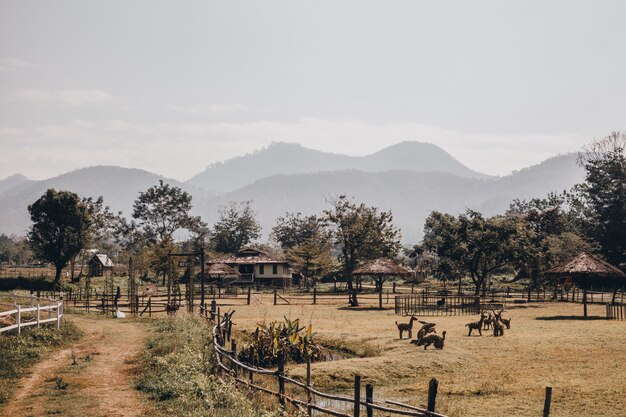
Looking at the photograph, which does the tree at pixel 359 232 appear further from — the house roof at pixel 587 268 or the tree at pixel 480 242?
the house roof at pixel 587 268

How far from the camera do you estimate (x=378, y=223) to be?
81938 millimetres

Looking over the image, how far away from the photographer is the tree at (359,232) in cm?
7050

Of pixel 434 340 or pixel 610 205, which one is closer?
pixel 434 340

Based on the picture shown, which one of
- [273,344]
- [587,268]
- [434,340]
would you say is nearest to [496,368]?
[434,340]

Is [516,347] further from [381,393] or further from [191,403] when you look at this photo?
[191,403]

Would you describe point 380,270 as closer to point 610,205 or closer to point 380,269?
point 380,269

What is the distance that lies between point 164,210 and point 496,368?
350 ft

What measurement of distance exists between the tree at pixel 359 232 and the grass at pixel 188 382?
30.9 m

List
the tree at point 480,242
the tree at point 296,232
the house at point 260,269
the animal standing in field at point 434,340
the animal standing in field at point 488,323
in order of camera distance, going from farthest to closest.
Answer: the tree at point 296,232 → the house at point 260,269 → the tree at point 480,242 → the animal standing in field at point 488,323 → the animal standing in field at point 434,340

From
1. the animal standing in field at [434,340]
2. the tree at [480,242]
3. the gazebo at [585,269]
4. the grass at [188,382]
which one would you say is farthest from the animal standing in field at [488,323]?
the tree at [480,242]

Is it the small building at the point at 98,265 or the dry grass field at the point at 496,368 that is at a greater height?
the small building at the point at 98,265

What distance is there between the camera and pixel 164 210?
123812 millimetres

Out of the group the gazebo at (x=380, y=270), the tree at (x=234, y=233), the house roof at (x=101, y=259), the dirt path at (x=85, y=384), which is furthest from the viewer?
the tree at (x=234, y=233)

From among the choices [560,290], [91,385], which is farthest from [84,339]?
[560,290]
